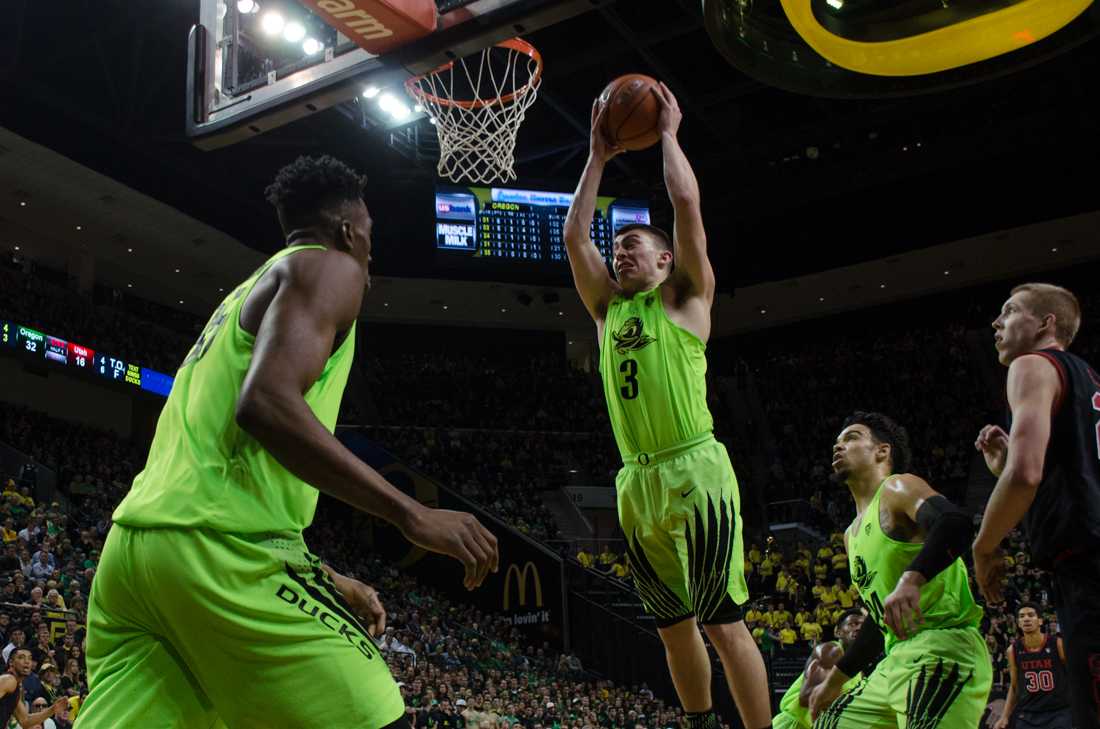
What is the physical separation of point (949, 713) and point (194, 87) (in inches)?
247

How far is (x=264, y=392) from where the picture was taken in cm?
227

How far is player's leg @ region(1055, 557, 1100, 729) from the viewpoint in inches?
124

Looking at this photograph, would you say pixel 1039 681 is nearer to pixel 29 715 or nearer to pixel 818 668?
pixel 818 668

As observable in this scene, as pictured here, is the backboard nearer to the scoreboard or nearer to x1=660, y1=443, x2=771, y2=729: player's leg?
x1=660, y1=443, x2=771, y2=729: player's leg

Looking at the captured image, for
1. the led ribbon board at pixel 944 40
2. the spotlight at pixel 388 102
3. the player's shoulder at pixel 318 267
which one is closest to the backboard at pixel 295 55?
the led ribbon board at pixel 944 40

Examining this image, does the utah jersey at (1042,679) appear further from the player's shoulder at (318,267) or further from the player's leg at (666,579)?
the player's shoulder at (318,267)

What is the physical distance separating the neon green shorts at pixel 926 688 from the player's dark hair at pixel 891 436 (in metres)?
1.05

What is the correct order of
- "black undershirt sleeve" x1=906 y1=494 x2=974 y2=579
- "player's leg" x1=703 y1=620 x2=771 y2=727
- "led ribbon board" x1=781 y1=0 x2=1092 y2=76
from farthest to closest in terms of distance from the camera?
"led ribbon board" x1=781 y1=0 x2=1092 y2=76
"player's leg" x1=703 y1=620 x2=771 y2=727
"black undershirt sleeve" x1=906 y1=494 x2=974 y2=579

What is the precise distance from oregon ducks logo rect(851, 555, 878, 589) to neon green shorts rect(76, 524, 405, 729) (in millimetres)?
3000

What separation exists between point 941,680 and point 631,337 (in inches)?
70.3

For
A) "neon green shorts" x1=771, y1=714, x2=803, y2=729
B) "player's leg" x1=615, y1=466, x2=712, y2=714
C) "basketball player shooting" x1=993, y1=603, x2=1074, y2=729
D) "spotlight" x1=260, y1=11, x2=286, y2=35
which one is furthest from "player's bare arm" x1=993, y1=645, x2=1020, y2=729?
"spotlight" x1=260, y1=11, x2=286, y2=35

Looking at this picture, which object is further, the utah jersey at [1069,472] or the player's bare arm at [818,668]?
the player's bare arm at [818,668]

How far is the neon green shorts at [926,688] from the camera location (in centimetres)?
421

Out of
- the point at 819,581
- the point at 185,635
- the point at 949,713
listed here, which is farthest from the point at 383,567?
the point at 185,635
